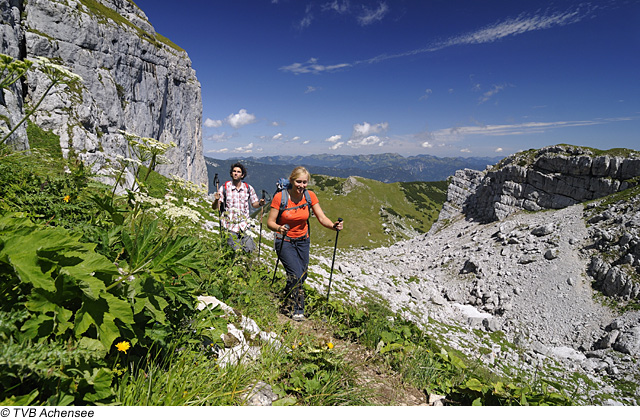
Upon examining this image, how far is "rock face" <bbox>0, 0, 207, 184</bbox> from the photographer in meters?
28.1

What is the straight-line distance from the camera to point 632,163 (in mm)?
31141

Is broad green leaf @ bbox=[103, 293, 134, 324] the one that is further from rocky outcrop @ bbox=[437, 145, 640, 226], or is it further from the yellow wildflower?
rocky outcrop @ bbox=[437, 145, 640, 226]

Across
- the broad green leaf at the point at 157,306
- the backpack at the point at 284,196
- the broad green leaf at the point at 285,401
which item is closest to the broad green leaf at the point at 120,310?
the broad green leaf at the point at 157,306

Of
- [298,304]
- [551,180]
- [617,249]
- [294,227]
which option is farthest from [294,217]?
[551,180]

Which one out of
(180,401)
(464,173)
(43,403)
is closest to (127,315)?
(43,403)

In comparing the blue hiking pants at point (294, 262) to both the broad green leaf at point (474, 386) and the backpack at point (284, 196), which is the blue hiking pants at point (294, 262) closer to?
the backpack at point (284, 196)

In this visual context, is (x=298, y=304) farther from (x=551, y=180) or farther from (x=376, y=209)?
(x=376, y=209)

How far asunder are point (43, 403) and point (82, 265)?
3.06 ft

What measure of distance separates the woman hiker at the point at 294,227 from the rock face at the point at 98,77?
5.77 metres

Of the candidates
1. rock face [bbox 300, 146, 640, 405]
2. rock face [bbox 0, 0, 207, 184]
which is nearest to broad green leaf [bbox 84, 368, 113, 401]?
rock face [bbox 0, 0, 207, 184]

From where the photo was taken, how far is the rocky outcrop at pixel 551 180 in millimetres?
32531

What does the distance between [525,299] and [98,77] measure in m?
62.8

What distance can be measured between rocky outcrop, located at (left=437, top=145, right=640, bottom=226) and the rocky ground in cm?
320
